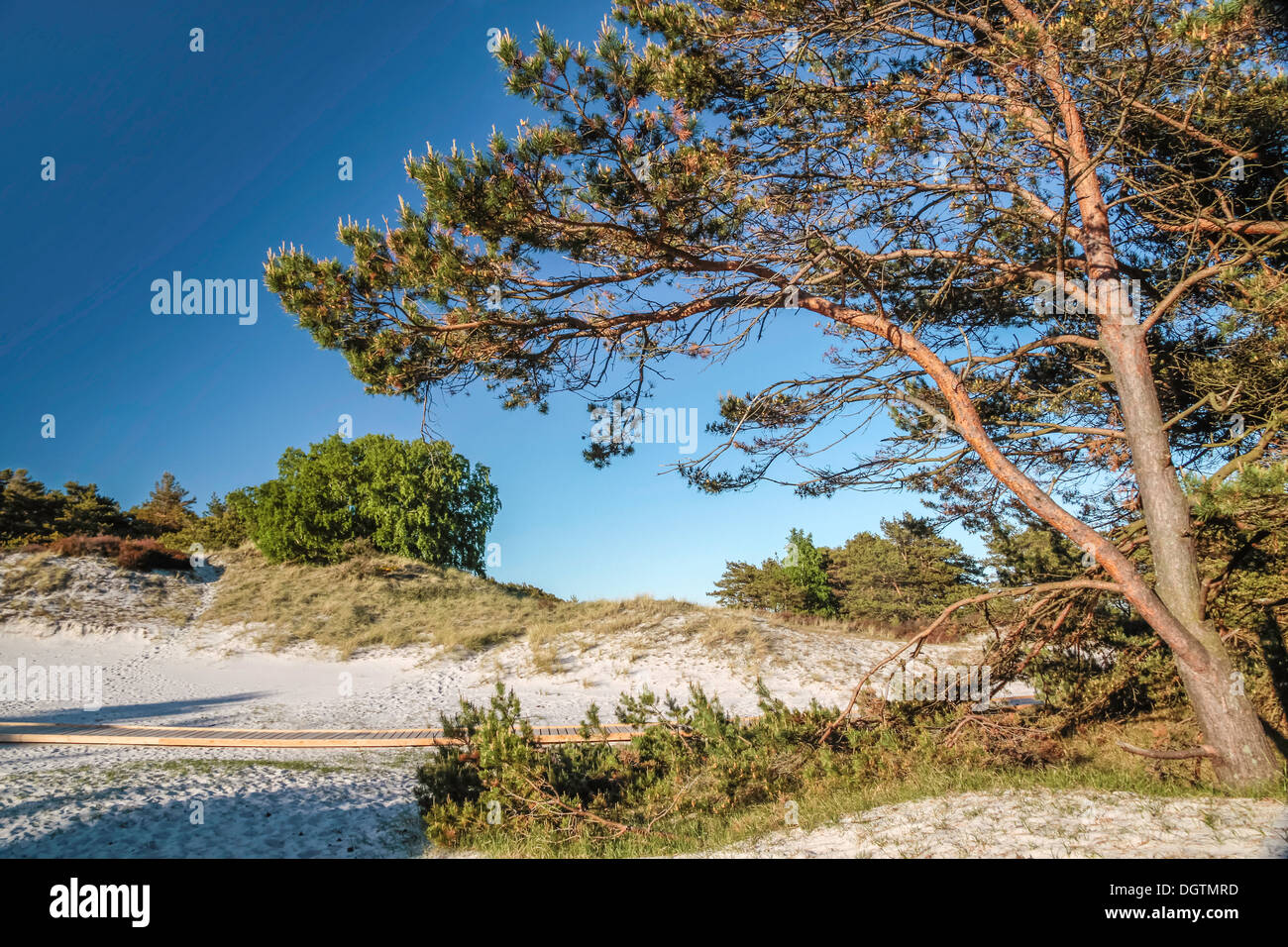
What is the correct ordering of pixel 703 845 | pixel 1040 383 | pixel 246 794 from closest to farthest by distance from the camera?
1. pixel 703 845
2. pixel 246 794
3. pixel 1040 383

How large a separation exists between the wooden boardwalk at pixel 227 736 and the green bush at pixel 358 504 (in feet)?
49.1

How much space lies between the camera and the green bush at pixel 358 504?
23844mm

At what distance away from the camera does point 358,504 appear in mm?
25188

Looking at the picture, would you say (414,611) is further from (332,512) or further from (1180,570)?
(1180,570)

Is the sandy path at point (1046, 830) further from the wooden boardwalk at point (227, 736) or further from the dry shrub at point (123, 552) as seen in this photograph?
the dry shrub at point (123, 552)

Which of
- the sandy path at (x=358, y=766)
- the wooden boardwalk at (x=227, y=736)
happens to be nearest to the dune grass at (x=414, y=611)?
the sandy path at (x=358, y=766)

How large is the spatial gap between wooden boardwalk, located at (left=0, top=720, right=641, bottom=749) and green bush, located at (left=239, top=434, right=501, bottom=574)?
15.0 meters

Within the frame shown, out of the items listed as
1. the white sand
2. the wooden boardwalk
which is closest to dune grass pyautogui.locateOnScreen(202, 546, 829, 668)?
the white sand

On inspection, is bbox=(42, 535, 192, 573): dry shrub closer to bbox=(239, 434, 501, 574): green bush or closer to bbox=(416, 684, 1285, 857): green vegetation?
bbox=(239, 434, 501, 574): green bush

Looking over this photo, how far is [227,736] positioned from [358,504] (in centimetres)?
1774
